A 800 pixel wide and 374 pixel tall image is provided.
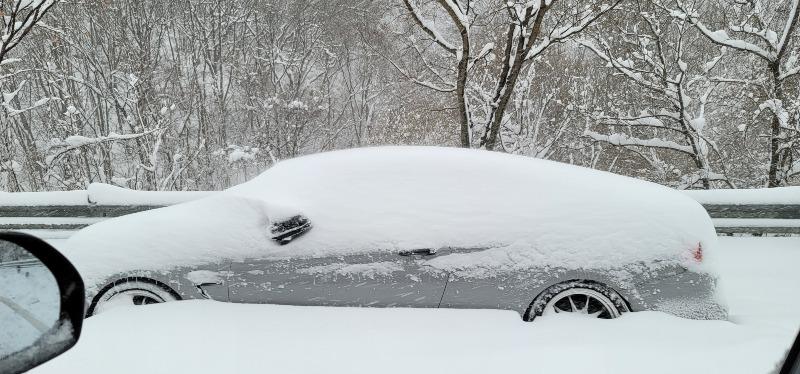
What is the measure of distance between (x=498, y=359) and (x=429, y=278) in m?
0.85

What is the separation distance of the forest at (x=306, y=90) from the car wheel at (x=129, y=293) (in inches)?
289

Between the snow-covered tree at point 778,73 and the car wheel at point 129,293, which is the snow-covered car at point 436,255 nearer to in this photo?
the car wheel at point 129,293

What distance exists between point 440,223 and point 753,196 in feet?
14.7

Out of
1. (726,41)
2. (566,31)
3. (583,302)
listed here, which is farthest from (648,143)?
(583,302)

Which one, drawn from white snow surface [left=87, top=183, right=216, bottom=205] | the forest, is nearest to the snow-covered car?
white snow surface [left=87, top=183, right=216, bottom=205]

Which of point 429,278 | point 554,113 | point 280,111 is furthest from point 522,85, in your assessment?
point 429,278

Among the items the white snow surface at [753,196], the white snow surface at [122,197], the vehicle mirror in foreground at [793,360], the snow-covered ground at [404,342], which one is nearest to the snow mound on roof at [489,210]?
the snow-covered ground at [404,342]

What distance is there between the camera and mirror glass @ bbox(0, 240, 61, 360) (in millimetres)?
1246

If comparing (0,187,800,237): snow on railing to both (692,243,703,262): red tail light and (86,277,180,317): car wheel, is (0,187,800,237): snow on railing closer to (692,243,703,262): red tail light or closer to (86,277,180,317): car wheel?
(86,277,180,317): car wheel

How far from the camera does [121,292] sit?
3391 millimetres

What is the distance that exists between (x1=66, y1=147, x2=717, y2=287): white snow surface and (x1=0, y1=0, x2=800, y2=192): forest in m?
6.06

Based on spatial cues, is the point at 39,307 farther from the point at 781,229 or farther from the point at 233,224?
the point at 781,229

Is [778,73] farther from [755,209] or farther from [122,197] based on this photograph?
[122,197]

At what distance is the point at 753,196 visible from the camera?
5465 millimetres
